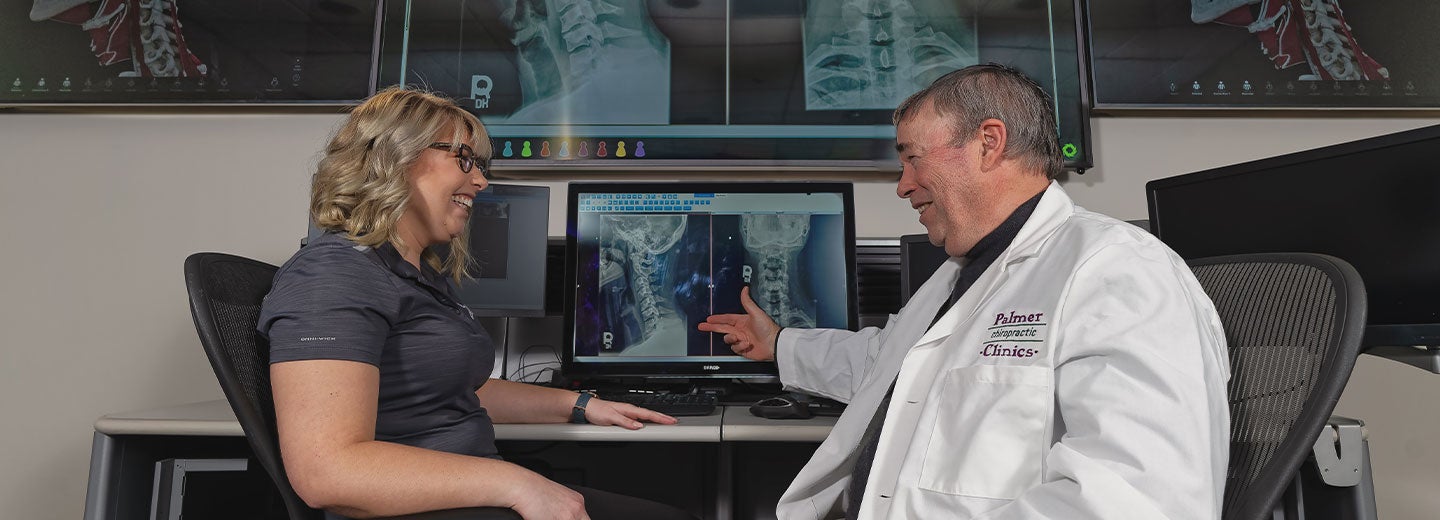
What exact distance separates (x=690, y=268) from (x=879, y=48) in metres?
0.85

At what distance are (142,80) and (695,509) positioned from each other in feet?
6.33

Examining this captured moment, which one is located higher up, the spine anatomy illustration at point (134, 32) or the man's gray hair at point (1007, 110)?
the spine anatomy illustration at point (134, 32)

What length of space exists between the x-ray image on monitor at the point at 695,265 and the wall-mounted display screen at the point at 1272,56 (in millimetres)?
954

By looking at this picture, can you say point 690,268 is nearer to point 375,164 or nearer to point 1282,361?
point 375,164

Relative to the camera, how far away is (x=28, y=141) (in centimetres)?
222

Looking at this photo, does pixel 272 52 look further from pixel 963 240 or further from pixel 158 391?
pixel 963 240

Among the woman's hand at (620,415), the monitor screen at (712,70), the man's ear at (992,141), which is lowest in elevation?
the woman's hand at (620,415)

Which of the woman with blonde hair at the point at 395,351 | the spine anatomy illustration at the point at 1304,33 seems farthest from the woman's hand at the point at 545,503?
the spine anatomy illustration at the point at 1304,33

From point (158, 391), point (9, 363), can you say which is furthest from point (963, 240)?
point (9, 363)

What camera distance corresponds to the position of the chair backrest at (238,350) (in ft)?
2.95

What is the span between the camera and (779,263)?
1.79 m

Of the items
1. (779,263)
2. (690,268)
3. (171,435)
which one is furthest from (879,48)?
(171,435)

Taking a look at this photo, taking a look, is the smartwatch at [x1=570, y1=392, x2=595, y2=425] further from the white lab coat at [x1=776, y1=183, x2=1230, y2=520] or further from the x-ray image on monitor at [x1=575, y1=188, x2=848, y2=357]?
the white lab coat at [x1=776, y1=183, x2=1230, y2=520]

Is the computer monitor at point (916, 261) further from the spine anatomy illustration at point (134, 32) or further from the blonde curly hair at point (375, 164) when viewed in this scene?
the spine anatomy illustration at point (134, 32)
